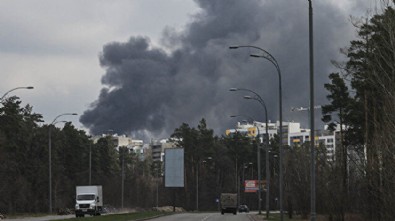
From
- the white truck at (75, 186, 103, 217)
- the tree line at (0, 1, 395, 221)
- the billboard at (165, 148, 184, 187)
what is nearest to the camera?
the tree line at (0, 1, 395, 221)

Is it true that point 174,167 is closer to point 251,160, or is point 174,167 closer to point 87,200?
point 87,200

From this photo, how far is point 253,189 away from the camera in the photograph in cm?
15375

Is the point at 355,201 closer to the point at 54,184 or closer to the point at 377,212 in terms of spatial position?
the point at 377,212

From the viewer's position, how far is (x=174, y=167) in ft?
295

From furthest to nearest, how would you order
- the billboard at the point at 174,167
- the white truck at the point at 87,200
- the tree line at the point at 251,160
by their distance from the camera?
the billboard at the point at 174,167, the white truck at the point at 87,200, the tree line at the point at 251,160

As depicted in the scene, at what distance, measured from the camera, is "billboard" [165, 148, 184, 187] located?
88.4m

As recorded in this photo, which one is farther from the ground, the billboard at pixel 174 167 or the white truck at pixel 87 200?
the billboard at pixel 174 167

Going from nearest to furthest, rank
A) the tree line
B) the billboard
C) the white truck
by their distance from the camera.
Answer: the tree line, the white truck, the billboard

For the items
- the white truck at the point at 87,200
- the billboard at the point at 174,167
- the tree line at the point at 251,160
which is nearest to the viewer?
the tree line at the point at 251,160

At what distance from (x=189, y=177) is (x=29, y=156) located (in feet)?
200

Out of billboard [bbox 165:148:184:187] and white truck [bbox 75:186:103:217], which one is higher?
billboard [bbox 165:148:184:187]

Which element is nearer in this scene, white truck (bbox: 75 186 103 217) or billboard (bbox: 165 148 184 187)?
white truck (bbox: 75 186 103 217)

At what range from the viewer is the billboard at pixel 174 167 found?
8844 centimetres

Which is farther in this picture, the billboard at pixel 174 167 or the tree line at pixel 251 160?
the billboard at pixel 174 167
